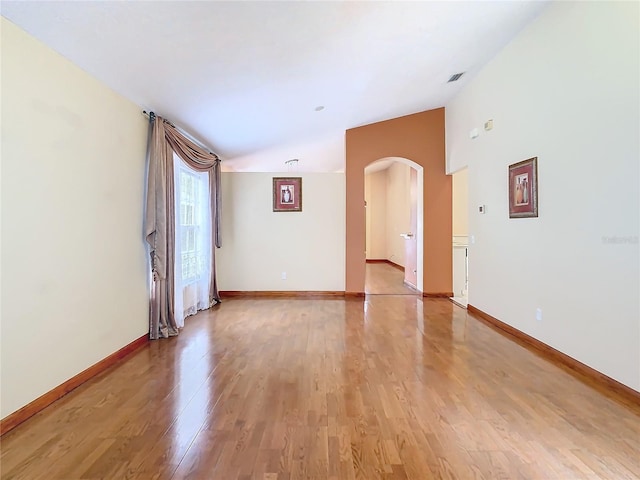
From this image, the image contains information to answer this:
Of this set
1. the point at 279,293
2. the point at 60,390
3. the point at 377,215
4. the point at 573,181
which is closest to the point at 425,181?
the point at 573,181

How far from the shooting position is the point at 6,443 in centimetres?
177

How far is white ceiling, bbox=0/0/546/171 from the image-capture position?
2051 millimetres

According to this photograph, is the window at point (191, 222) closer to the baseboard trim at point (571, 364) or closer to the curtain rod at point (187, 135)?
the curtain rod at point (187, 135)

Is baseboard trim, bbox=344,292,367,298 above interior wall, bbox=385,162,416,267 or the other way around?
the other way around

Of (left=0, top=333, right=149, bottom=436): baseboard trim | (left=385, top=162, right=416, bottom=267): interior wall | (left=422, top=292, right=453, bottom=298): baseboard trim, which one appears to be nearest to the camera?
(left=0, top=333, right=149, bottom=436): baseboard trim

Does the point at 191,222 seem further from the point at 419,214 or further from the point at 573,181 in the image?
the point at 573,181

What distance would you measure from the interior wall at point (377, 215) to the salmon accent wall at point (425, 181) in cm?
568

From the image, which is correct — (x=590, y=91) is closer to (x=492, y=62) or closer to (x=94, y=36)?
(x=492, y=62)

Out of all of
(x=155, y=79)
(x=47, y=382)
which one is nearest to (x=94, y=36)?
(x=155, y=79)

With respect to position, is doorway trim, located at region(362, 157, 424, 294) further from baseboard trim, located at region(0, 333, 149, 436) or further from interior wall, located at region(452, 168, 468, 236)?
baseboard trim, located at region(0, 333, 149, 436)

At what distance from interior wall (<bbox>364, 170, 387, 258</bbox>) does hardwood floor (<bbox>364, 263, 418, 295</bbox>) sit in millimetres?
1972

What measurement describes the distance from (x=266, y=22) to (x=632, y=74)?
8.27ft

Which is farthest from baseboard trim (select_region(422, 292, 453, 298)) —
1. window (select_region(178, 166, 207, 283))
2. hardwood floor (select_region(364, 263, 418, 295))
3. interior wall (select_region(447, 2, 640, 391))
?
window (select_region(178, 166, 207, 283))

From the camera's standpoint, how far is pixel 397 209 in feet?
33.0
